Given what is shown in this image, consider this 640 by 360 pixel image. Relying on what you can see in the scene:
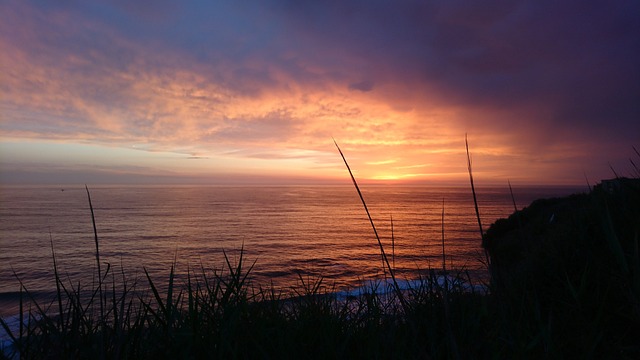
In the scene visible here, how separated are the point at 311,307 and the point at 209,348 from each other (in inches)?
49.9

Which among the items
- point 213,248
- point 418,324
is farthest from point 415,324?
point 213,248

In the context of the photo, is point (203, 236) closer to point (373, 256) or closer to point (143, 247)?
point (143, 247)

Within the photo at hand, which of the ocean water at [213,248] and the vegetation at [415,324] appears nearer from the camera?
the vegetation at [415,324]

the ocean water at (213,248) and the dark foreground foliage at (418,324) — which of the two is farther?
the ocean water at (213,248)

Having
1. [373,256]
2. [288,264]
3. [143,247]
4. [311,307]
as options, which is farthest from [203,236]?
[311,307]

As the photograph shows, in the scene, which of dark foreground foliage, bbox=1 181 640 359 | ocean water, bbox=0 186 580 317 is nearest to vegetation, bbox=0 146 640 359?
dark foreground foliage, bbox=1 181 640 359

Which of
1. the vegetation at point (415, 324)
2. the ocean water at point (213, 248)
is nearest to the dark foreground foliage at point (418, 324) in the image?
the vegetation at point (415, 324)

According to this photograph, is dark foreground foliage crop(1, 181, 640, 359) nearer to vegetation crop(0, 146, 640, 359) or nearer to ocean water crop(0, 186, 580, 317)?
vegetation crop(0, 146, 640, 359)

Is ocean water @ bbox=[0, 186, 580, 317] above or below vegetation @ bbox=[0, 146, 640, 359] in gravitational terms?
below

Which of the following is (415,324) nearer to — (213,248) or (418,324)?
(418,324)

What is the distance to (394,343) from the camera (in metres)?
2.45

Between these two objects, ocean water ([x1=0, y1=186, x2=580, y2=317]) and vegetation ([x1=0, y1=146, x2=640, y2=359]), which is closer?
vegetation ([x1=0, y1=146, x2=640, y2=359])

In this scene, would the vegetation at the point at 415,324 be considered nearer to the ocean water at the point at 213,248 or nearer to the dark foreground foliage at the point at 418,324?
the dark foreground foliage at the point at 418,324

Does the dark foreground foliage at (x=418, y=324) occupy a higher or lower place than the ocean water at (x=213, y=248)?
higher
